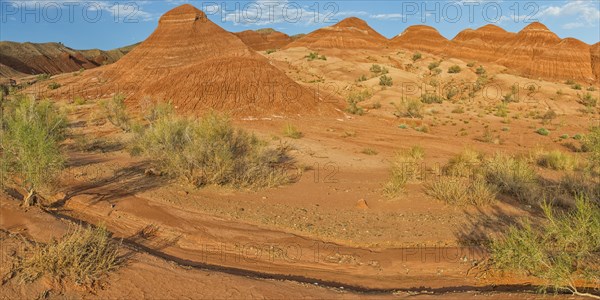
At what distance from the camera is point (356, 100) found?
25562mm

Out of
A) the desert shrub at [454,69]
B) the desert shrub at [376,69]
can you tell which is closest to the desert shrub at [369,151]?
the desert shrub at [376,69]

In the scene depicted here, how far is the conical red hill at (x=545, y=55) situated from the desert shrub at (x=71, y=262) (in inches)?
1759

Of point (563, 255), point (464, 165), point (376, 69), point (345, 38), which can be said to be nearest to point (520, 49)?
point (345, 38)

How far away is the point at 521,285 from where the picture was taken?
520 centimetres

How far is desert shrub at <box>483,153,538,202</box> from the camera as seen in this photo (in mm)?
9034

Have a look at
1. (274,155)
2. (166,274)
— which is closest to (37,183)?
(166,274)

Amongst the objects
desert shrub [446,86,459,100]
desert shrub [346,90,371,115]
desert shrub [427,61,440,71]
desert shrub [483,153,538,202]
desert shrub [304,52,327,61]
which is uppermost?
desert shrub [304,52,327,61]

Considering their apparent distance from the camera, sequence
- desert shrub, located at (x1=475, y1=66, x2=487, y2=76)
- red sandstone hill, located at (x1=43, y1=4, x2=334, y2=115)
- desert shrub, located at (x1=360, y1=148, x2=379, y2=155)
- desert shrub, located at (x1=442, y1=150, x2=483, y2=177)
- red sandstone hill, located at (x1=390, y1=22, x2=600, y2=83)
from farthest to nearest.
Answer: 1. red sandstone hill, located at (x1=390, y1=22, x2=600, y2=83)
2. desert shrub, located at (x1=475, y1=66, x2=487, y2=76)
3. red sandstone hill, located at (x1=43, y1=4, x2=334, y2=115)
4. desert shrub, located at (x1=360, y1=148, x2=379, y2=155)
5. desert shrub, located at (x1=442, y1=150, x2=483, y2=177)

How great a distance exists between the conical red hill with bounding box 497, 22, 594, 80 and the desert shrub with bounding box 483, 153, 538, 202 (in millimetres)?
36580

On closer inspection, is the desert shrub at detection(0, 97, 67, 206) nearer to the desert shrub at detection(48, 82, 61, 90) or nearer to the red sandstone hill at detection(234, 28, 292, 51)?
the desert shrub at detection(48, 82, 61, 90)

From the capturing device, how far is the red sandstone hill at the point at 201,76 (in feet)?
64.7

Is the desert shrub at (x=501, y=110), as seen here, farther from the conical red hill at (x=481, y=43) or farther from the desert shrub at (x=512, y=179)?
the conical red hill at (x=481, y=43)

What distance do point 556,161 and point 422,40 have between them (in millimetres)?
39559

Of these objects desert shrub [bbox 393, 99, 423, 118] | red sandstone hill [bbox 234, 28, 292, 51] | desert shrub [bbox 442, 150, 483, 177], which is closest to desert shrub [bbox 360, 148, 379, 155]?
desert shrub [bbox 442, 150, 483, 177]
